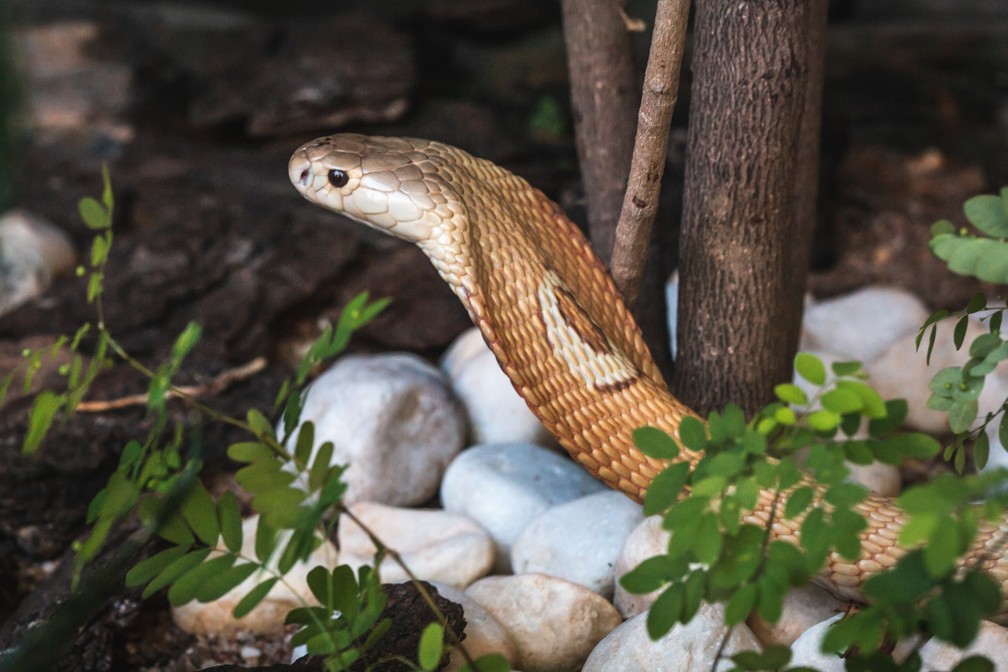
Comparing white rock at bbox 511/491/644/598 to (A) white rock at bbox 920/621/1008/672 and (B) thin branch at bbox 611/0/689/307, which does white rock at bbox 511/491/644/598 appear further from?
(A) white rock at bbox 920/621/1008/672

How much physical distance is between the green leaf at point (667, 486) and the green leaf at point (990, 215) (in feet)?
1.80

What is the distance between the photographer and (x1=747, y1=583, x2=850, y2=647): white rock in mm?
1574

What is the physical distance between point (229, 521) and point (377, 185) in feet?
1.66

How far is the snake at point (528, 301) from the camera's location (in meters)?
1.46

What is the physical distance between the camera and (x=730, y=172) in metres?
1.66

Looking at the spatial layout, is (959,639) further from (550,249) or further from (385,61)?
(385,61)

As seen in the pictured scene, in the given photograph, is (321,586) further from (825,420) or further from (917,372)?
(917,372)

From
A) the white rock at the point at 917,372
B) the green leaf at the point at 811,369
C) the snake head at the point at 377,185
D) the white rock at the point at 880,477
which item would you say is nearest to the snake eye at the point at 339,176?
the snake head at the point at 377,185

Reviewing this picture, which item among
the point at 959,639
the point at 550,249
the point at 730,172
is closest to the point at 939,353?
the point at 730,172

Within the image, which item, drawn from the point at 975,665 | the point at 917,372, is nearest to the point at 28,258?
the point at 917,372

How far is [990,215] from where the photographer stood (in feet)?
4.41

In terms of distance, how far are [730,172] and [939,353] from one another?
37.7 inches

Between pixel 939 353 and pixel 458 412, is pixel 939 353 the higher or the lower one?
the higher one

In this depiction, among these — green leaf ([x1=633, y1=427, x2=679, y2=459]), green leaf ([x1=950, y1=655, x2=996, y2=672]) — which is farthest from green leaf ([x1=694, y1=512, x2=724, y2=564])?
green leaf ([x1=950, y1=655, x2=996, y2=672])
